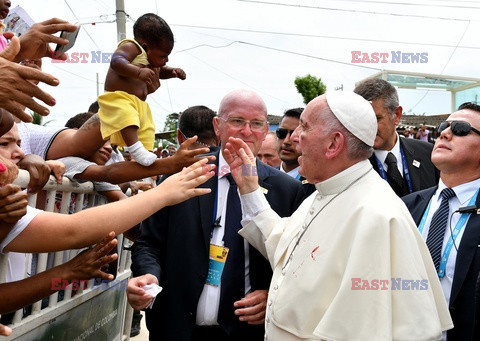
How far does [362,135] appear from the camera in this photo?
2.26 m

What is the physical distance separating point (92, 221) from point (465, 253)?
2.09 meters

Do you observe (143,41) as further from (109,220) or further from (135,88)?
(109,220)

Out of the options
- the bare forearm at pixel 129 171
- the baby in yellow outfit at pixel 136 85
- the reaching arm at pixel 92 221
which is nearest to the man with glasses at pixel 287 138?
the baby in yellow outfit at pixel 136 85

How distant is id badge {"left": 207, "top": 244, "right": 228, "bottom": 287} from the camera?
8.75ft

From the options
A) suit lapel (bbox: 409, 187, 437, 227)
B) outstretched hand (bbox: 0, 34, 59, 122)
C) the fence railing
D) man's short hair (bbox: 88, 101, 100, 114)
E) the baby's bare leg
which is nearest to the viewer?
outstretched hand (bbox: 0, 34, 59, 122)

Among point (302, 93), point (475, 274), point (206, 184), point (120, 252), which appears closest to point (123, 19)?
point (120, 252)

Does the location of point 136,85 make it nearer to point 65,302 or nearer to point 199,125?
point 199,125

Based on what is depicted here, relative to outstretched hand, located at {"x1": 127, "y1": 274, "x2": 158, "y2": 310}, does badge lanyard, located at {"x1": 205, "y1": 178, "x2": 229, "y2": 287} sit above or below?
above

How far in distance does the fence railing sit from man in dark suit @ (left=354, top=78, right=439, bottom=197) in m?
2.35

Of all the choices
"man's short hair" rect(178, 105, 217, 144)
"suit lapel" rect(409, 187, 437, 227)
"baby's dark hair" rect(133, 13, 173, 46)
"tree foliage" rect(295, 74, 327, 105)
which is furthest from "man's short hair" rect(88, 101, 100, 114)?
"tree foliage" rect(295, 74, 327, 105)

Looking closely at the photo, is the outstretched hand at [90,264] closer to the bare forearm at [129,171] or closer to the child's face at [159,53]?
the bare forearm at [129,171]

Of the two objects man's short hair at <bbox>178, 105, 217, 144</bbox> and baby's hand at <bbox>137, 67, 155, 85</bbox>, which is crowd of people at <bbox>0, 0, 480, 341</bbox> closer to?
baby's hand at <bbox>137, 67, 155, 85</bbox>

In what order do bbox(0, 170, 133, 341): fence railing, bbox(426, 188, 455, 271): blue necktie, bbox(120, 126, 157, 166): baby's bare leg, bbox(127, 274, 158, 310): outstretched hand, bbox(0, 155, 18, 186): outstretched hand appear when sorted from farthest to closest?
bbox(120, 126, 157, 166): baby's bare leg, bbox(426, 188, 455, 271): blue necktie, bbox(0, 170, 133, 341): fence railing, bbox(127, 274, 158, 310): outstretched hand, bbox(0, 155, 18, 186): outstretched hand

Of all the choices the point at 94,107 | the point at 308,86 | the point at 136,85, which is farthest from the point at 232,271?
the point at 308,86
